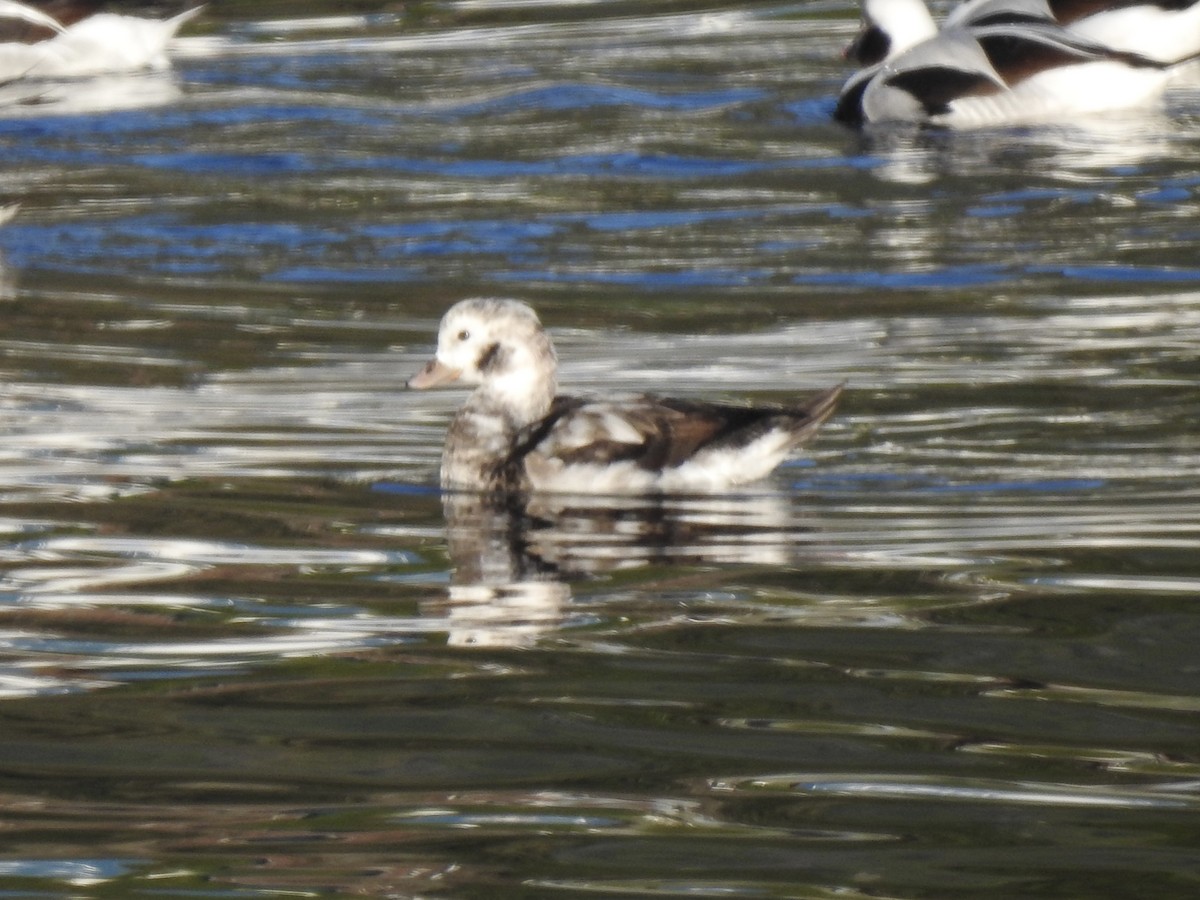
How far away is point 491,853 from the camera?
4074 mm

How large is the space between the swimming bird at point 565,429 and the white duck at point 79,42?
11.6 meters

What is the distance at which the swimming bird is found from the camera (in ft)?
23.1

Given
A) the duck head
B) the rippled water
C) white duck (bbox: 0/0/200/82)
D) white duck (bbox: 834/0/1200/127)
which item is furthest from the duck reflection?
white duck (bbox: 0/0/200/82)

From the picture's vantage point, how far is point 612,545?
6.43 metres

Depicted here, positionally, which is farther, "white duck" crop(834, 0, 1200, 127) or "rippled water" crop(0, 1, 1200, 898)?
"white duck" crop(834, 0, 1200, 127)

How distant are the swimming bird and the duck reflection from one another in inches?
2.9

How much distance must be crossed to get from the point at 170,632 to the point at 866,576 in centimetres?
147

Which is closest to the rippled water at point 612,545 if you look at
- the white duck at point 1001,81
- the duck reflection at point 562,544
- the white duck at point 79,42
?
the duck reflection at point 562,544

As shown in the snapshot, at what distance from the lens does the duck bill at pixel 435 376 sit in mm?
7586

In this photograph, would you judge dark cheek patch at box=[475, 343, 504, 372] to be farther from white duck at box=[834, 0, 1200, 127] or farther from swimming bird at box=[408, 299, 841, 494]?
white duck at box=[834, 0, 1200, 127]

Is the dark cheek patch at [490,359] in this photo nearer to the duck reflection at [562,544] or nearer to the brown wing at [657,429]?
the brown wing at [657,429]

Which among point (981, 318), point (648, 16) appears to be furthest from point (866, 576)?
point (648, 16)

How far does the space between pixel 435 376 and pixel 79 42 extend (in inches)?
469

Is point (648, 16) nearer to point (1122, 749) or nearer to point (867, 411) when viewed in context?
point (867, 411)
